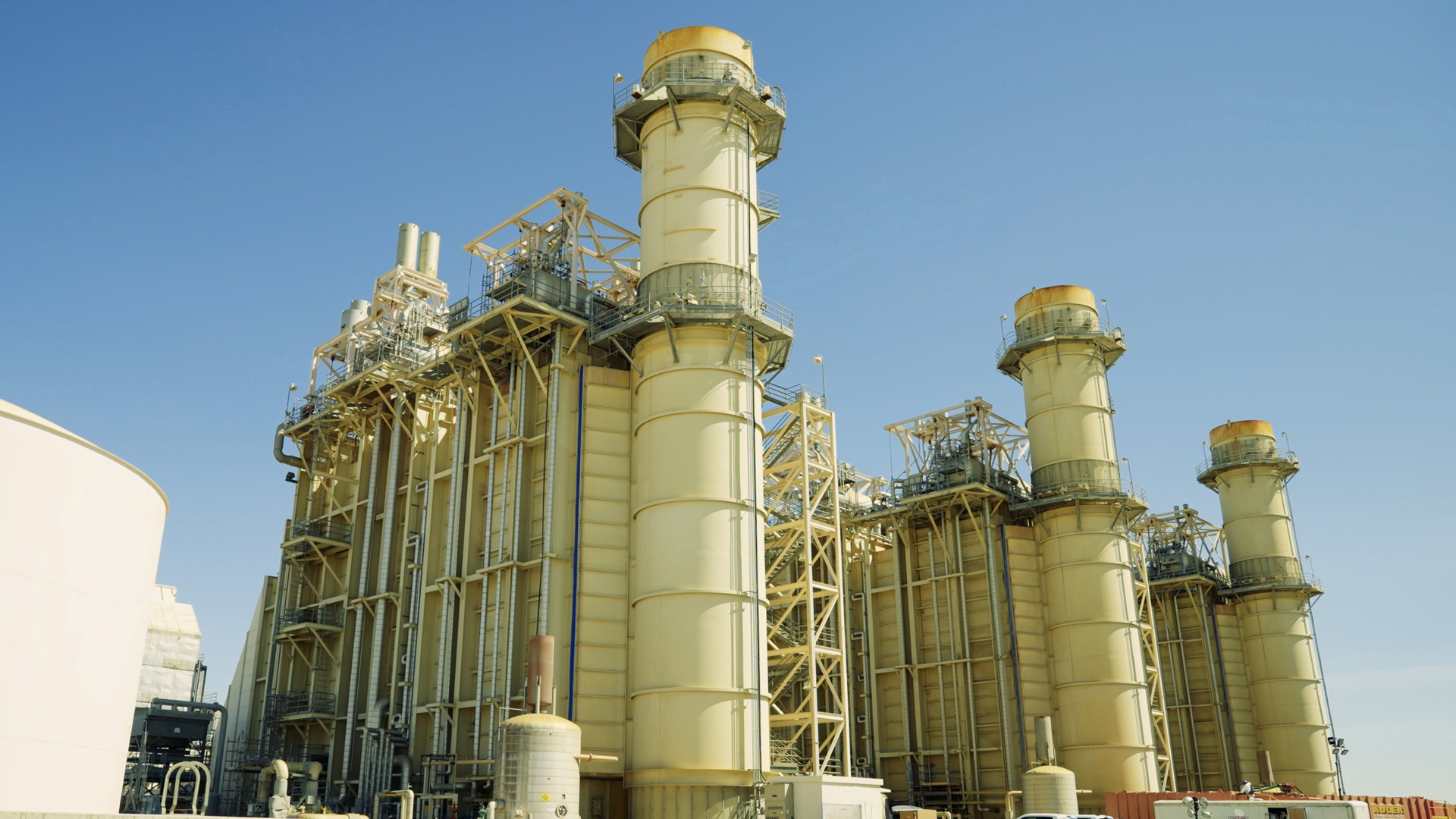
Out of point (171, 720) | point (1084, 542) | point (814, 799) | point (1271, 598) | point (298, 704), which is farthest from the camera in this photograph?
point (1271, 598)

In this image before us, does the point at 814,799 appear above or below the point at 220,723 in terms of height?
below

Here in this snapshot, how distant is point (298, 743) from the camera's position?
48094mm

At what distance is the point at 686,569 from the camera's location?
34.8 metres

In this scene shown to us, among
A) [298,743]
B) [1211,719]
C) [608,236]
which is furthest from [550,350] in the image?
[1211,719]

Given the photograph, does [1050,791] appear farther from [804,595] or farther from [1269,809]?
[804,595]

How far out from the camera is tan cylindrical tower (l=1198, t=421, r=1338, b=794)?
60375mm

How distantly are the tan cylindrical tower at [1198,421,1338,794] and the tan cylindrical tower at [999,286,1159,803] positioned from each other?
17519mm

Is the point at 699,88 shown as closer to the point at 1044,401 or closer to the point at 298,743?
the point at 1044,401

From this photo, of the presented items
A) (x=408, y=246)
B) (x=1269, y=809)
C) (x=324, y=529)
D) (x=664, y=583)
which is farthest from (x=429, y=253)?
(x=1269, y=809)

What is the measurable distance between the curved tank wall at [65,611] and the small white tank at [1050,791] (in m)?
30.4

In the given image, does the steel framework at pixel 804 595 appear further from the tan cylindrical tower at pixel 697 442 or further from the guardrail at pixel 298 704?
the guardrail at pixel 298 704

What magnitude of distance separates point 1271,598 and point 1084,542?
830 inches

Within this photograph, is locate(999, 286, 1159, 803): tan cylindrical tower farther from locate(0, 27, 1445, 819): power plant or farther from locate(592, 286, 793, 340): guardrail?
locate(592, 286, 793, 340): guardrail

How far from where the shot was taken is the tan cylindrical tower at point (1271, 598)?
60375mm
